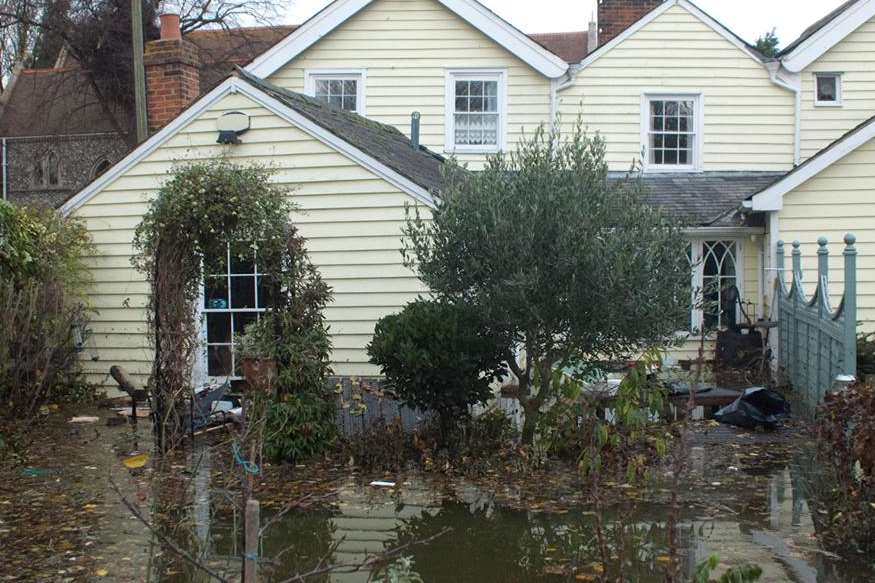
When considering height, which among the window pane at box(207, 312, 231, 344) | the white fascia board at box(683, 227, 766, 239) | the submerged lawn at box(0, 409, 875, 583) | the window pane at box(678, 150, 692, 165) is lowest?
the submerged lawn at box(0, 409, 875, 583)

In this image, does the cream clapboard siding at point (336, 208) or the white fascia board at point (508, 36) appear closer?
the cream clapboard siding at point (336, 208)

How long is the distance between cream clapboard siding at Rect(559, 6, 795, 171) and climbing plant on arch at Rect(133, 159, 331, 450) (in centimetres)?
969

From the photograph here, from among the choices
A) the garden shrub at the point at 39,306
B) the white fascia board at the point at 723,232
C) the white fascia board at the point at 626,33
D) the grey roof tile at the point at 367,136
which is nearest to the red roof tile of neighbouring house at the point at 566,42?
the white fascia board at the point at 626,33

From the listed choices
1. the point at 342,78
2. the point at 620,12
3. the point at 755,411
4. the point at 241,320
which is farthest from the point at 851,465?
the point at 620,12

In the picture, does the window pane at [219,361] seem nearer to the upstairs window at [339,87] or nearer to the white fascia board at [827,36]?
the upstairs window at [339,87]

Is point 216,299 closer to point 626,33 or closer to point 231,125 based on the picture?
point 231,125

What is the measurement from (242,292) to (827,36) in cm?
1208

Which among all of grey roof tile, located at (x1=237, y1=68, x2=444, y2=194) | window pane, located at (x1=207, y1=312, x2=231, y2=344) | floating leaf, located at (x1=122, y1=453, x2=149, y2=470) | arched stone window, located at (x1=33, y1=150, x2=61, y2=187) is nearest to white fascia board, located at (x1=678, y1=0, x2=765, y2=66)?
grey roof tile, located at (x1=237, y1=68, x2=444, y2=194)

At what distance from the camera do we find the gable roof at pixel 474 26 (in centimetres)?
1752

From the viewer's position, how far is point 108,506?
7.58m

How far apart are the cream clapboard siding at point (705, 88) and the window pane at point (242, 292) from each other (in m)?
7.95

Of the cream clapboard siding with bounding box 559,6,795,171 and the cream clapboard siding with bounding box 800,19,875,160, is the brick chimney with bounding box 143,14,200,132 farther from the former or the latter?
the cream clapboard siding with bounding box 800,19,875,160

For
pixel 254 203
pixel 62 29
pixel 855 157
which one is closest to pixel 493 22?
pixel 855 157

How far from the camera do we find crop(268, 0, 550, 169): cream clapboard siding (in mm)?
17844
